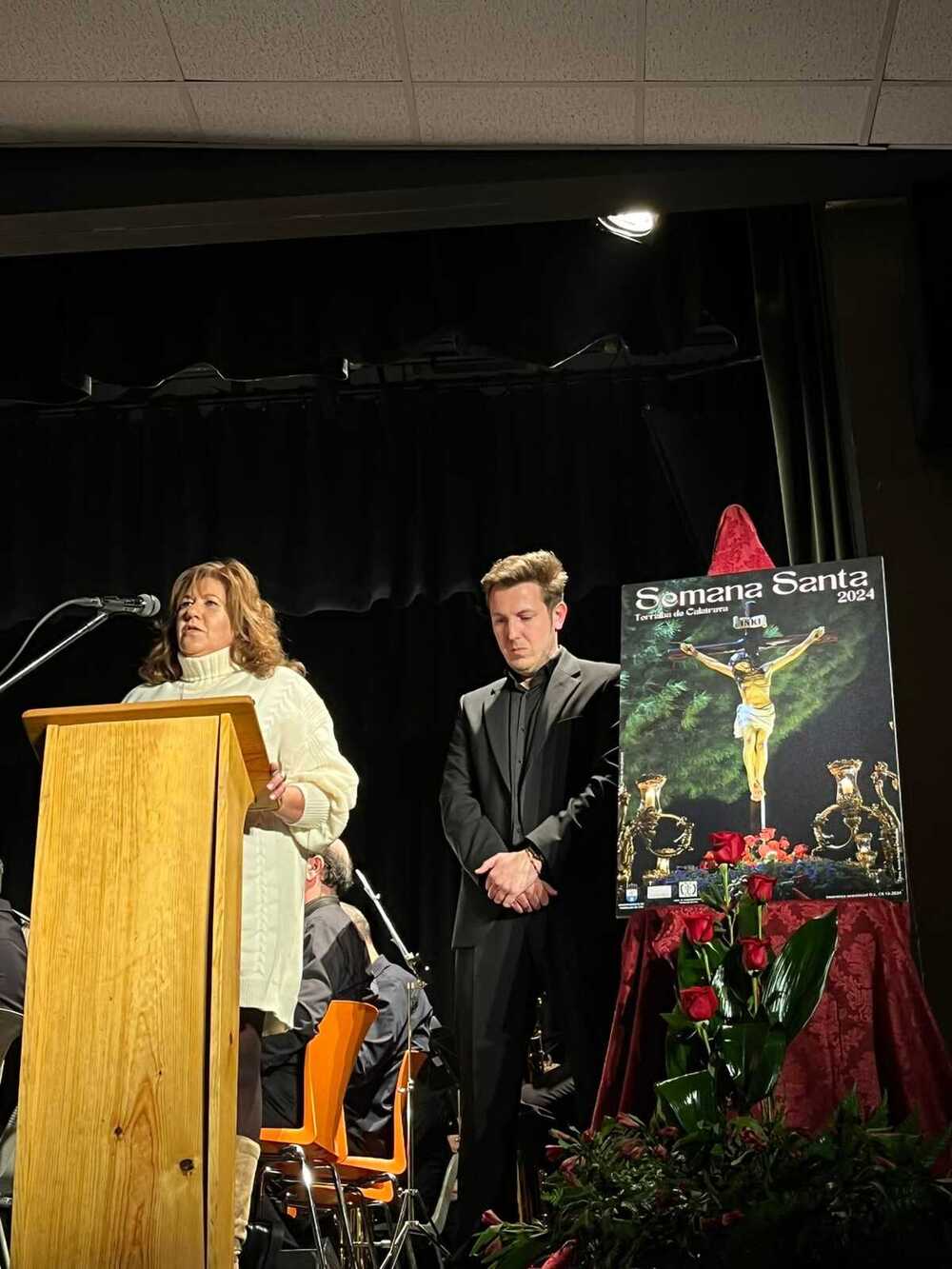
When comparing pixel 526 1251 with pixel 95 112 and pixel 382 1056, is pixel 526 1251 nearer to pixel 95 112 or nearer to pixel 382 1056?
pixel 382 1056

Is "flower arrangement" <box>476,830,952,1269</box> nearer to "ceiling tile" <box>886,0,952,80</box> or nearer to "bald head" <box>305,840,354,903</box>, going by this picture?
"ceiling tile" <box>886,0,952,80</box>

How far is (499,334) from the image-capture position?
405cm

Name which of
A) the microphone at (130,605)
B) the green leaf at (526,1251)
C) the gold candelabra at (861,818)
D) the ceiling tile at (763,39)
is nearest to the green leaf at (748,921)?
the gold candelabra at (861,818)

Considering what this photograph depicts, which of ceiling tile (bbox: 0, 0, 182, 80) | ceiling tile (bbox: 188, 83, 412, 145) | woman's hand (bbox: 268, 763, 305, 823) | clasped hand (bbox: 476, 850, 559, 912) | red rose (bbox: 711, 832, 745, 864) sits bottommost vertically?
red rose (bbox: 711, 832, 745, 864)

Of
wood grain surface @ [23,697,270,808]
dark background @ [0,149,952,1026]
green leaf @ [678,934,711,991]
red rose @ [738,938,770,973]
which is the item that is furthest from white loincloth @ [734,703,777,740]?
wood grain surface @ [23,697,270,808]

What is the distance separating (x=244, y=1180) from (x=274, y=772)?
2.41 ft

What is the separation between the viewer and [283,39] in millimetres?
2975

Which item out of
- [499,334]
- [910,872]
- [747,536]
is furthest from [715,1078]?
[499,334]

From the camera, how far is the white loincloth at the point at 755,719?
2980 millimetres

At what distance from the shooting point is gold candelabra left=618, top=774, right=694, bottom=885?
289cm

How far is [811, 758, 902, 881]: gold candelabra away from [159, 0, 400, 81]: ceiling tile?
1.75m

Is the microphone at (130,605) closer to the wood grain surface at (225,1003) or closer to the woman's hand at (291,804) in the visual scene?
the woman's hand at (291,804)

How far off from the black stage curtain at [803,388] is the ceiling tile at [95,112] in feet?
5.14

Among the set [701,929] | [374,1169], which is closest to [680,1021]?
[701,929]
